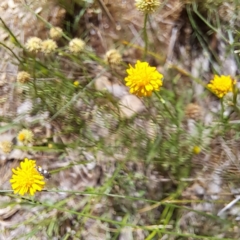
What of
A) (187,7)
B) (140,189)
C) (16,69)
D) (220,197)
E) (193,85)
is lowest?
(220,197)

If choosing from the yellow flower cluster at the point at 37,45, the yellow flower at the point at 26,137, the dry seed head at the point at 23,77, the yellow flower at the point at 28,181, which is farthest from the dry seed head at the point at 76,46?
the yellow flower at the point at 28,181

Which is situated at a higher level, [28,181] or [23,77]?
[23,77]

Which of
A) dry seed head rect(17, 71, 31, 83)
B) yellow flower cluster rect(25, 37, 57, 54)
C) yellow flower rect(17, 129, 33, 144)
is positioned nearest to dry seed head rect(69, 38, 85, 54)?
yellow flower cluster rect(25, 37, 57, 54)

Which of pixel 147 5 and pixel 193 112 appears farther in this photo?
pixel 193 112

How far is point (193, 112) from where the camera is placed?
3.97 feet

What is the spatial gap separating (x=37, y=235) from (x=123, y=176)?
315 mm

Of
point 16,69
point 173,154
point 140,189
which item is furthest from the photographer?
point 16,69

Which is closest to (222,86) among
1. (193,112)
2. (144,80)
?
(144,80)

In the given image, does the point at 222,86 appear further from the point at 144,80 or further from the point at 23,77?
the point at 23,77

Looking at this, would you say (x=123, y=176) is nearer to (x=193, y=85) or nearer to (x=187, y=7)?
(x=193, y=85)

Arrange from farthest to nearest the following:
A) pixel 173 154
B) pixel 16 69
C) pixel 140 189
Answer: pixel 16 69, pixel 140 189, pixel 173 154

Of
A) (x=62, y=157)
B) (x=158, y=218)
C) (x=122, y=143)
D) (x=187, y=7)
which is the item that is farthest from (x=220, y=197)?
(x=187, y=7)

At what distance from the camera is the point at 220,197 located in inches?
45.5

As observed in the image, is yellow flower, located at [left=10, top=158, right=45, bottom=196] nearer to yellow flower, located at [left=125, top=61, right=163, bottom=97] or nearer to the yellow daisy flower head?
yellow flower, located at [left=125, top=61, right=163, bottom=97]
